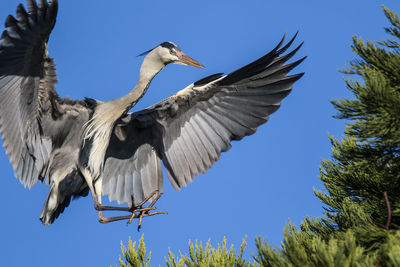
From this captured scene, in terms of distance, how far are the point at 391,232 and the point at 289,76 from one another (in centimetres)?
271

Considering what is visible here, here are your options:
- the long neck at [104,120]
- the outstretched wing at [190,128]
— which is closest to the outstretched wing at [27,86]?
the long neck at [104,120]

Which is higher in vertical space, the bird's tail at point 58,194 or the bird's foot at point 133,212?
the bird's tail at point 58,194

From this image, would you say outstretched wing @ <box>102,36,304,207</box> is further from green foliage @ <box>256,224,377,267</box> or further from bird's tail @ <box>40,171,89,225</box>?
green foliage @ <box>256,224,377,267</box>

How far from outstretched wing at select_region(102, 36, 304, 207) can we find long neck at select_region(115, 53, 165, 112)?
186mm

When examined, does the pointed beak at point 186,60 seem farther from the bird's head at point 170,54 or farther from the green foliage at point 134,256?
the green foliage at point 134,256

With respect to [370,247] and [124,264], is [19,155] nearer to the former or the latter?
[124,264]

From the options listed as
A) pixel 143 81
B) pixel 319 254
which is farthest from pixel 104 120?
pixel 319 254

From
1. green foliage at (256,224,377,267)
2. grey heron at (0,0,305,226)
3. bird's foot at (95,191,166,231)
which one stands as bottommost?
green foliage at (256,224,377,267)

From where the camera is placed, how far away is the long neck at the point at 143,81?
479cm

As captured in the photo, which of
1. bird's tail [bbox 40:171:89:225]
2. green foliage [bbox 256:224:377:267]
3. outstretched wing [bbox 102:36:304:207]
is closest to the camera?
green foliage [bbox 256:224:377:267]

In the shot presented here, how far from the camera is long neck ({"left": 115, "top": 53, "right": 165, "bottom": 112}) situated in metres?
4.79

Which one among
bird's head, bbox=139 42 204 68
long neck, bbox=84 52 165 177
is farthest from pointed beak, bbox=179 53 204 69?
long neck, bbox=84 52 165 177

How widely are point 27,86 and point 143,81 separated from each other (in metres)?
1.15

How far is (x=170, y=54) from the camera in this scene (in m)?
5.12
